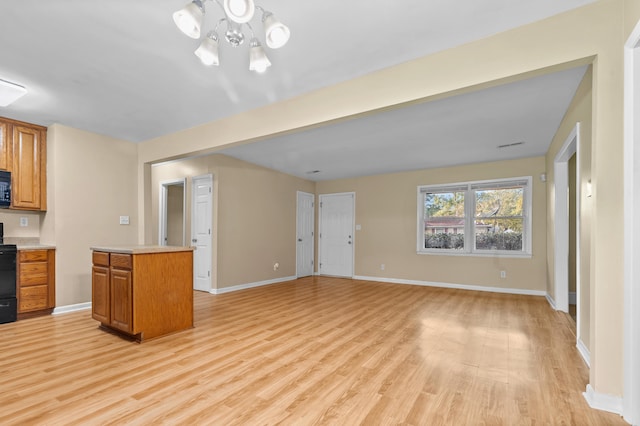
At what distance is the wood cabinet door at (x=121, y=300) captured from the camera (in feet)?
10.0

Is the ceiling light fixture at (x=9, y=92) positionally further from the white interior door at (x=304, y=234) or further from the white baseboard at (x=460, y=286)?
the white baseboard at (x=460, y=286)

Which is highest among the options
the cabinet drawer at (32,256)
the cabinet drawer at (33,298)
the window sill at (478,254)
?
the cabinet drawer at (32,256)

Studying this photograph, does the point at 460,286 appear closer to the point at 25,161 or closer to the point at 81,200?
the point at 81,200

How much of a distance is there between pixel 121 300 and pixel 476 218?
5.80 meters

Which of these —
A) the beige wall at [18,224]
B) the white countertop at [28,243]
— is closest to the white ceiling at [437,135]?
the white countertop at [28,243]

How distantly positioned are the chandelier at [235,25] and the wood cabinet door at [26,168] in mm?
3627

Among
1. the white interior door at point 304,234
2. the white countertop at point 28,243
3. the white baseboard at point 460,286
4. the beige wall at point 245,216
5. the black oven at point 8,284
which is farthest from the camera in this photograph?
the white interior door at point 304,234

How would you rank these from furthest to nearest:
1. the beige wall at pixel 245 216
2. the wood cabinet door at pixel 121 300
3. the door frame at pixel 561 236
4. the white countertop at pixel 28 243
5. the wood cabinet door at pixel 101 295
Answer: the beige wall at pixel 245 216 < the door frame at pixel 561 236 < the white countertop at pixel 28 243 < the wood cabinet door at pixel 101 295 < the wood cabinet door at pixel 121 300

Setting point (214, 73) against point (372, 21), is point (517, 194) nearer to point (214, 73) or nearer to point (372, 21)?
point (372, 21)

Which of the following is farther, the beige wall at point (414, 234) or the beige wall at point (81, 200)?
the beige wall at point (414, 234)

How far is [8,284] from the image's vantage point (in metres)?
3.63

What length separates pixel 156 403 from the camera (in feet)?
6.56

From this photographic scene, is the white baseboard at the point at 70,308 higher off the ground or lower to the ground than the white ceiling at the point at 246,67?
lower

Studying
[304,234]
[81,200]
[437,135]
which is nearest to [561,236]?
[437,135]
